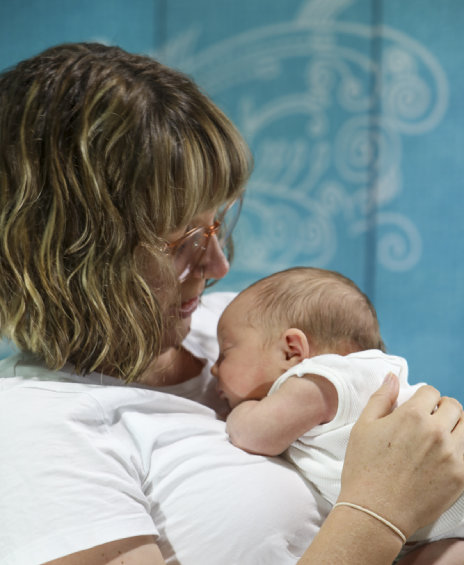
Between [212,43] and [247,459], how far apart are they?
2.03 metres

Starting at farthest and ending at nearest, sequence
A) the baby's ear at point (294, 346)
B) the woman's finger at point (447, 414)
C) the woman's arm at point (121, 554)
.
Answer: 1. the baby's ear at point (294, 346)
2. the woman's finger at point (447, 414)
3. the woman's arm at point (121, 554)

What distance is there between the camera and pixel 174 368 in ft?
4.17

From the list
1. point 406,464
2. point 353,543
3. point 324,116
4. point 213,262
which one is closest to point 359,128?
point 324,116

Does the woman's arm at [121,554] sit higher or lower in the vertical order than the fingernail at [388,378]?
lower

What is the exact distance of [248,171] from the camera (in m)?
1.21

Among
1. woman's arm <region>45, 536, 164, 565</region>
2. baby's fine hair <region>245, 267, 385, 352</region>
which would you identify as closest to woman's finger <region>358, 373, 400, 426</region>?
baby's fine hair <region>245, 267, 385, 352</region>

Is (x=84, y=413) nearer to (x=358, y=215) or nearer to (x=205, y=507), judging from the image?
(x=205, y=507)

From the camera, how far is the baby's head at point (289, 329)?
1.14 meters

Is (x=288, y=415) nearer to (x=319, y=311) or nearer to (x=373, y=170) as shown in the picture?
(x=319, y=311)

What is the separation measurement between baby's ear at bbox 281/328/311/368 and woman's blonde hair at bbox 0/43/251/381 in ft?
0.90

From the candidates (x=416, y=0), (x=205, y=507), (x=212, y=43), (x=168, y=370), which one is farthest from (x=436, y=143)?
(x=205, y=507)

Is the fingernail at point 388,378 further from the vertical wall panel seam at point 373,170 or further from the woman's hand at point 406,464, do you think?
the vertical wall panel seam at point 373,170

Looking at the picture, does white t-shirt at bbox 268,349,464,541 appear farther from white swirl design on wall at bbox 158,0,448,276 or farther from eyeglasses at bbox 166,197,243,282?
white swirl design on wall at bbox 158,0,448,276

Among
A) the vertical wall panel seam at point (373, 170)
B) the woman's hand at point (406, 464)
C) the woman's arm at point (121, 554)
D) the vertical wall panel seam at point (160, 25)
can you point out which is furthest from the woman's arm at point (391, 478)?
the vertical wall panel seam at point (160, 25)
